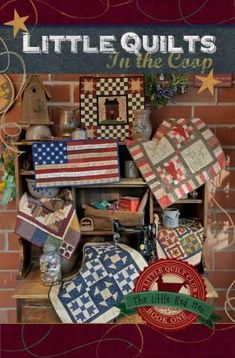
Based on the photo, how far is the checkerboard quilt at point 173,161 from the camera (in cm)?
116

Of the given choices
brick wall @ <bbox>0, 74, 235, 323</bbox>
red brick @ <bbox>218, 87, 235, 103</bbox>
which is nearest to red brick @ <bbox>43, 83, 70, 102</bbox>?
brick wall @ <bbox>0, 74, 235, 323</bbox>

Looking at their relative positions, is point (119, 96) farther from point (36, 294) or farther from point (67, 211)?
point (36, 294)

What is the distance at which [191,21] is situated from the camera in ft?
2.20

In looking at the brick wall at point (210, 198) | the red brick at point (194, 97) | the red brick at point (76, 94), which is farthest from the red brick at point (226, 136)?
the red brick at point (76, 94)

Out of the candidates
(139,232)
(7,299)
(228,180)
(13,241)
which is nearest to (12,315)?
(7,299)

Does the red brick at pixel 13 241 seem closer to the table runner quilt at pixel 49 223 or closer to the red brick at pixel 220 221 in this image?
the table runner quilt at pixel 49 223

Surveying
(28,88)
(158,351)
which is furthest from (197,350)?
(28,88)

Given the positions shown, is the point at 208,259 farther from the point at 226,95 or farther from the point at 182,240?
the point at 226,95

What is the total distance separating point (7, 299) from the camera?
1106 mm

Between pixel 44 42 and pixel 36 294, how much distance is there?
2.16 ft

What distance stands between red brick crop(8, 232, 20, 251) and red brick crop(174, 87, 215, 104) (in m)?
0.55

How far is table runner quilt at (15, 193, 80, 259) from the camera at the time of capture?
1191 mm

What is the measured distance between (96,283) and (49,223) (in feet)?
0.74

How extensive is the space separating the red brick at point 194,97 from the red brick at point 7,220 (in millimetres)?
522
